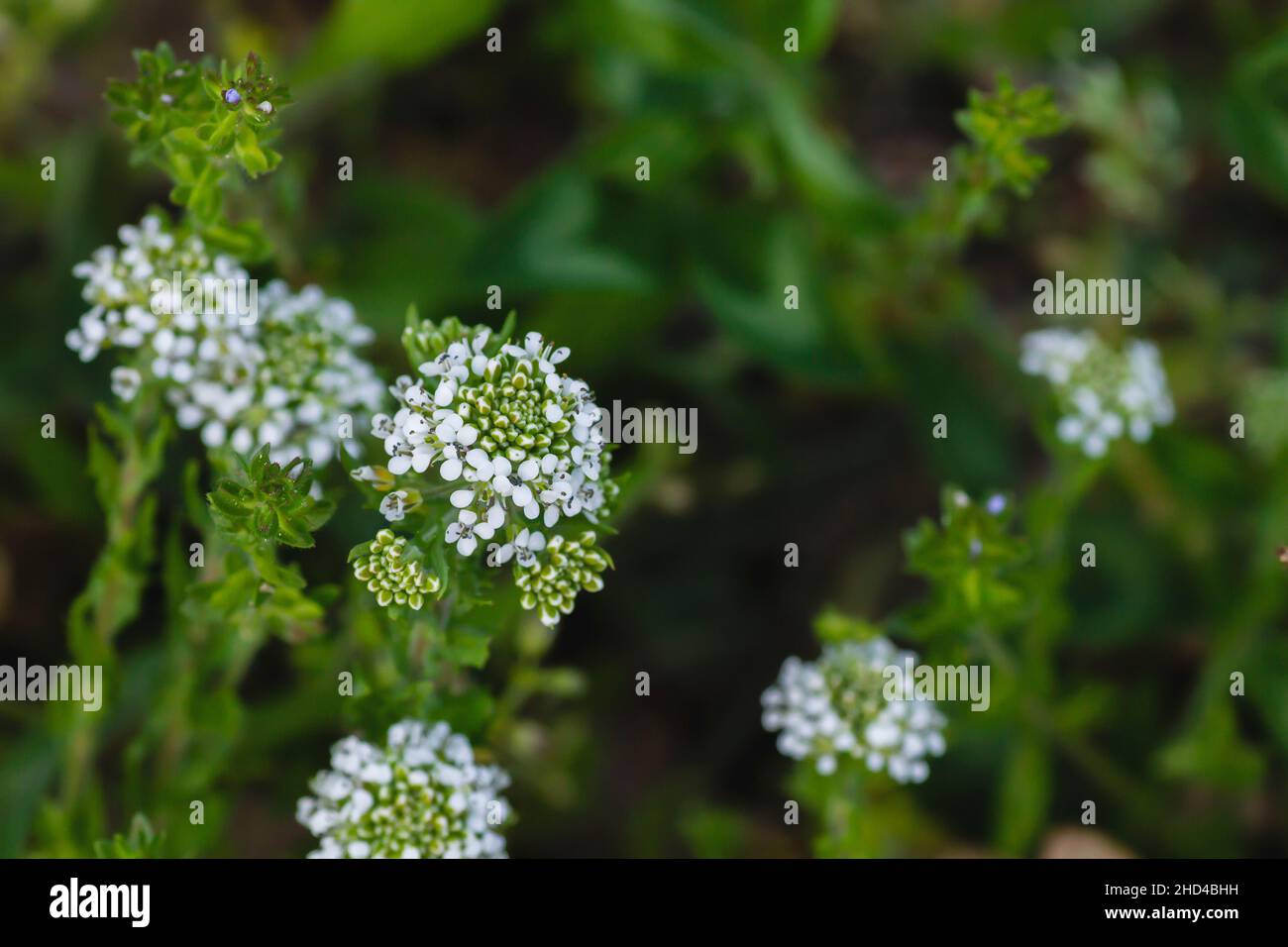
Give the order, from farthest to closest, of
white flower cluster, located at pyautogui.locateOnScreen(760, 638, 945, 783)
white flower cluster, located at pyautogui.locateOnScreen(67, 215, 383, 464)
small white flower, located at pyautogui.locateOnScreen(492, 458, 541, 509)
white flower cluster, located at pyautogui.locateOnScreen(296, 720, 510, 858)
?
white flower cluster, located at pyautogui.locateOnScreen(760, 638, 945, 783) → white flower cluster, located at pyautogui.locateOnScreen(67, 215, 383, 464) → white flower cluster, located at pyautogui.locateOnScreen(296, 720, 510, 858) → small white flower, located at pyautogui.locateOnScreen(492, 458, 541, 509)

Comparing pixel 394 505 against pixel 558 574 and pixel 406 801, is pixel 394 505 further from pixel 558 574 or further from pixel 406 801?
pixel 406 801

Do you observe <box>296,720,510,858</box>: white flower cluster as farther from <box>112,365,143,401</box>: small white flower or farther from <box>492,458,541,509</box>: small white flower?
<box>112,365,143,401</box>: small white flower

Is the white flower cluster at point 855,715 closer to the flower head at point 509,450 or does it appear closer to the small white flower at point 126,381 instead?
the flower head at point 509,450

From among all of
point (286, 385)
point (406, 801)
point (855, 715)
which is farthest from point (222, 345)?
point (855, 715)

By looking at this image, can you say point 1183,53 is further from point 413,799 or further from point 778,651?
point 413,799

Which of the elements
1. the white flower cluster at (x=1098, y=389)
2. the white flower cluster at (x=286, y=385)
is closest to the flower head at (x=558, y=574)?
the white flower cluster at (x=286, y=385)

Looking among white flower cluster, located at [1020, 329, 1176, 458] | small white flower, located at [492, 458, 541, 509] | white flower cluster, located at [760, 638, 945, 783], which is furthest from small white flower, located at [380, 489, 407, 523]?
white flower cluster, located at [1020, 329, 1176, 458]
